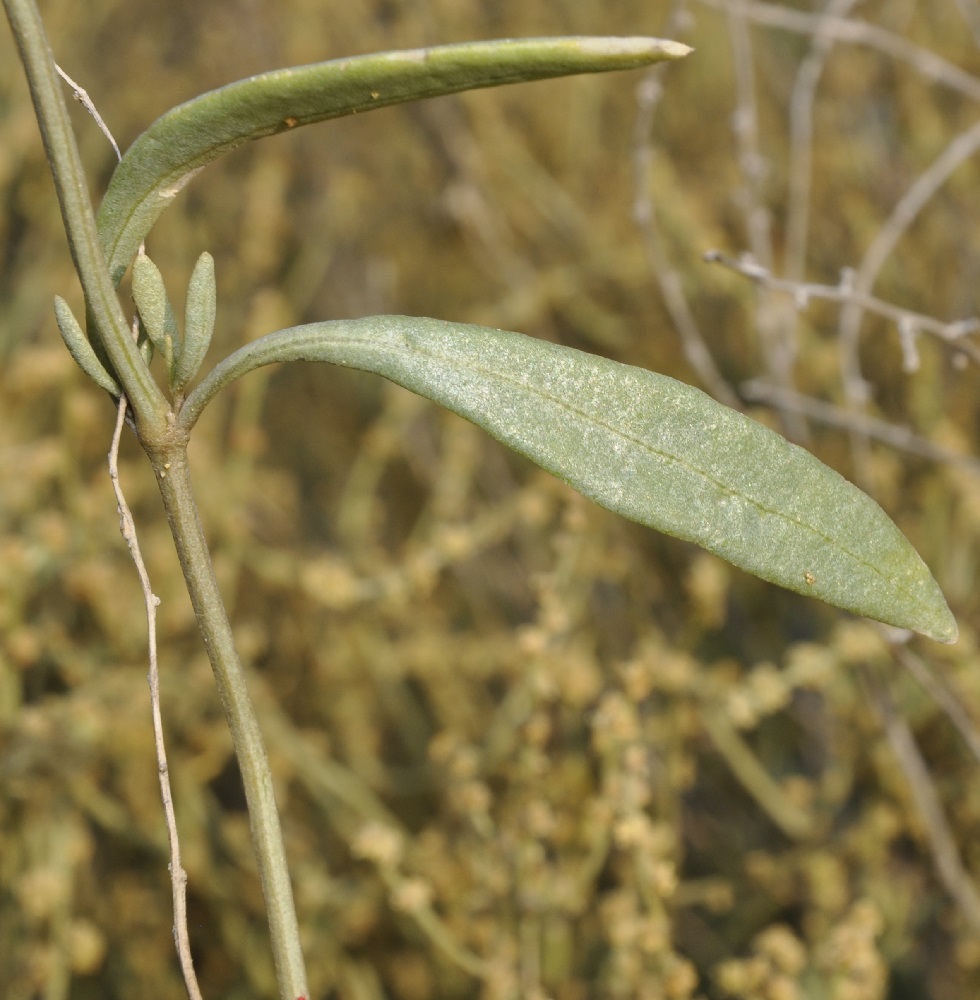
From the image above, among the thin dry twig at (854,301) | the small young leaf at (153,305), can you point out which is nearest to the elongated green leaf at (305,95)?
the small young leaf at (153,305)

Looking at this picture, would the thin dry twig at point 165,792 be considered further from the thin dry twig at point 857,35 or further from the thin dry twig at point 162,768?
the thin dry twig at point 857,35

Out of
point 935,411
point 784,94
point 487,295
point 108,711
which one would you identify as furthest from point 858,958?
point 784,94

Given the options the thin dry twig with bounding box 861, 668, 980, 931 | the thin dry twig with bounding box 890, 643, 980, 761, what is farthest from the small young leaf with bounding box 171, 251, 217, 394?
the thin dry twig with bounding box 861, 668, 980, 931

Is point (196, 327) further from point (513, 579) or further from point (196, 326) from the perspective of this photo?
→ point (513, 579)

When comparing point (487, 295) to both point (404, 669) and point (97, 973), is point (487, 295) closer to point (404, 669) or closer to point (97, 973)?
point (404, 669)

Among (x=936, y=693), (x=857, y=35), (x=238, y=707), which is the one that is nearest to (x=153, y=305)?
(x=238, y=707)
